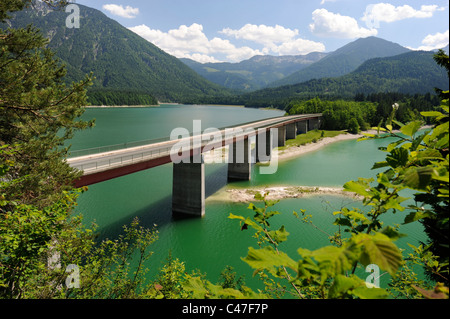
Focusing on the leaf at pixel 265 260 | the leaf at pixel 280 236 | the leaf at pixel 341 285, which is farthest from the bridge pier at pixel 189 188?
the leaf at pixel 341 285

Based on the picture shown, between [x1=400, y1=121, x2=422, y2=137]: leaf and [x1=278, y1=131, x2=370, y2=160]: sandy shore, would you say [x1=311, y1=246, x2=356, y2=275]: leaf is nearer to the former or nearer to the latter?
[x1=400, y1=121, x2=422, y2=137]: leaf

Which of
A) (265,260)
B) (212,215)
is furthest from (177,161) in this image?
(265,260)

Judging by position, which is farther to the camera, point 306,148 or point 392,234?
point 306,148

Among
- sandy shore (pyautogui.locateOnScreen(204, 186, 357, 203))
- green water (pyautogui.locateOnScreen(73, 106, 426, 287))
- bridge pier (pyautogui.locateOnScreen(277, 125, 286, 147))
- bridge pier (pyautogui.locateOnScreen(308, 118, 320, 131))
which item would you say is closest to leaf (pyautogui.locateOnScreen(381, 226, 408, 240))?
green water (pyautogui.locateOnScreen(73, 106, 426, 287))

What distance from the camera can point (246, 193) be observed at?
3169 centimetres

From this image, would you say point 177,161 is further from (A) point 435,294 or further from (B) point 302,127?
(B) point 302,127
